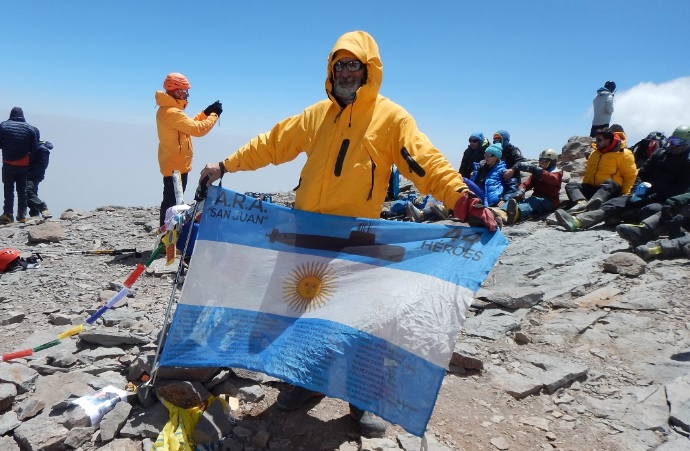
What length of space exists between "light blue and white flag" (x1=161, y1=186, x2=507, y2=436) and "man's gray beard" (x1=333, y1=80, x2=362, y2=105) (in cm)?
96

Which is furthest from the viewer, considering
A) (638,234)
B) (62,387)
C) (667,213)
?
(667,213)

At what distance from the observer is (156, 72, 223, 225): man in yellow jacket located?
806 centimetres

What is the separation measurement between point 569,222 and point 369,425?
6.84m

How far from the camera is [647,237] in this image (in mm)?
7879

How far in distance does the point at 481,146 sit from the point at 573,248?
5660 mm

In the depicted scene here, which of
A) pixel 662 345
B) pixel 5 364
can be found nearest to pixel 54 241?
pixel 5 364

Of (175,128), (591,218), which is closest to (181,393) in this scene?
(175,128)

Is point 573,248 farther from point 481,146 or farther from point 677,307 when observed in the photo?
point 481,146

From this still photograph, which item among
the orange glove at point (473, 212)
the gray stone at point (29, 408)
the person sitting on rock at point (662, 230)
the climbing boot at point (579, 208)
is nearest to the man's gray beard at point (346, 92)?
the orange glove at point (473, 212)

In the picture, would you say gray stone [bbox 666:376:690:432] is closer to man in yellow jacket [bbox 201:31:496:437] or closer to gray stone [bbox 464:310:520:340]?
gray stone [bbox 464:310:520:340]

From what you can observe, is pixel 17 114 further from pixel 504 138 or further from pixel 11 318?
pixel 504 138

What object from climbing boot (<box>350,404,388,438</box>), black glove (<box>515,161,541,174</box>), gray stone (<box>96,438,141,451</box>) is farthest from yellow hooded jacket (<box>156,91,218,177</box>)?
black glove (<box>515,161,541,174</box>)

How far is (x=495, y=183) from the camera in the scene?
433 inches

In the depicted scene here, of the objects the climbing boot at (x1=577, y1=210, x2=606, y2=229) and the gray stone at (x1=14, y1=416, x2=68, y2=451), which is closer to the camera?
the gray stone at (x1=14, y1=416, x2=68, y2=451)
